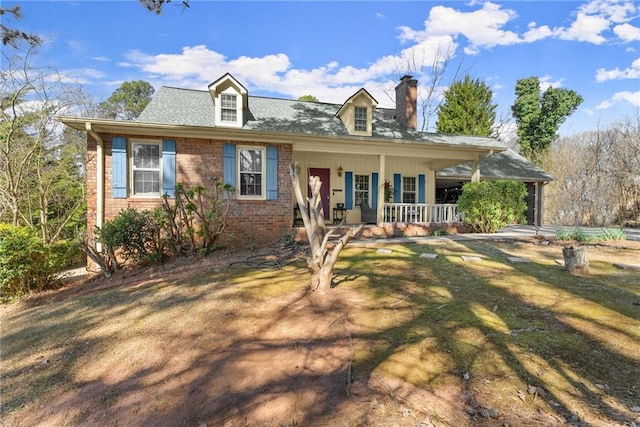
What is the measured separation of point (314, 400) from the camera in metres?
2.57

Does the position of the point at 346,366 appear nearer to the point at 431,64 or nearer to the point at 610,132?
the point at 610,132

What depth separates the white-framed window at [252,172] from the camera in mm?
9672

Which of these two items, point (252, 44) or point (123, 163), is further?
point (252, 44)

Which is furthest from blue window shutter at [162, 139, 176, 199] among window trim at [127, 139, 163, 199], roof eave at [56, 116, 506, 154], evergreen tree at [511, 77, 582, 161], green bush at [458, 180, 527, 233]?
evergreen tree at [511, 77, 582, 161]

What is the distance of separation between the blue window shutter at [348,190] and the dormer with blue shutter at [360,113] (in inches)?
78.4

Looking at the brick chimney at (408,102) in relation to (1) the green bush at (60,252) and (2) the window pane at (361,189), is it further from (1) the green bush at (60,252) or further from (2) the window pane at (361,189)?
(1) the green bush at (60,252)

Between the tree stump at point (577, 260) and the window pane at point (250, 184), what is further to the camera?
the window pane at point (250, 184)

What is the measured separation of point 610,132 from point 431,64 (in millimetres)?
13129

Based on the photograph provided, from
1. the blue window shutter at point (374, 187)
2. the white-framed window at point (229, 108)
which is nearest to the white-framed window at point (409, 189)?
the blue window shutter at point (374, 187)

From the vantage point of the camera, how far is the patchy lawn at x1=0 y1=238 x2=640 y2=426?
2.52 metres

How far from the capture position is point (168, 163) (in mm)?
8945

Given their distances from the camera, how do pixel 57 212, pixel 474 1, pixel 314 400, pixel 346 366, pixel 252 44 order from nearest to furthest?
pixel 314 400
pixel 346 366
pixel 474 1
pixel 57 212
pixel 252 44

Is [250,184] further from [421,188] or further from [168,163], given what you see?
[421,188]

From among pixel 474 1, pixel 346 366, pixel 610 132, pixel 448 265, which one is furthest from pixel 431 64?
pixel 346 366
